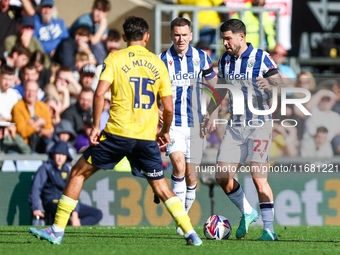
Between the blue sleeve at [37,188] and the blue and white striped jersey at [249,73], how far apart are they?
12.2 ft

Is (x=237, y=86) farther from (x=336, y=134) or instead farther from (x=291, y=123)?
(x=336, y=134)

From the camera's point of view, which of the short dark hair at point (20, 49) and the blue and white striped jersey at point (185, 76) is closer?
the blue and white striped jersey at point (185, 76)

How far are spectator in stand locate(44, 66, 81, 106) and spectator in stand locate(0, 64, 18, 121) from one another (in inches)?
26.2

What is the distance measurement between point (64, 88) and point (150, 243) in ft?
18.4

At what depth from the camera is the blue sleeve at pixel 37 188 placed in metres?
9.83

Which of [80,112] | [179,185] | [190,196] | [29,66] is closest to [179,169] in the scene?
[179,185]

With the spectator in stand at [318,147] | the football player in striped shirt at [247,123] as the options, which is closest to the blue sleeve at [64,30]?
the spectator in stand at [318,147]

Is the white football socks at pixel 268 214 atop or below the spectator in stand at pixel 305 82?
below

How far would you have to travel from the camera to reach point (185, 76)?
8.18 m

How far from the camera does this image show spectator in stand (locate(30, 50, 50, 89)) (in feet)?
38.2

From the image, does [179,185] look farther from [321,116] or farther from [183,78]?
[321,116]

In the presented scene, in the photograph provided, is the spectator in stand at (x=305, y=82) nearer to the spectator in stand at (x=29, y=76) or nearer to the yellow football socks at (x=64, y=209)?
the spectator in stand at (x=29, y=76)

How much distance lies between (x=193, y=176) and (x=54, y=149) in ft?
9.05

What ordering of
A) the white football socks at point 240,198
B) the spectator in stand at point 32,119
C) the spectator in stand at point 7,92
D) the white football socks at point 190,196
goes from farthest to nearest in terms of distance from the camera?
the spectator in stand at point 7,92 < the spectator in stand at point 32,119 < the white football socks at point 190,196 < the white football socks at point 240,198
